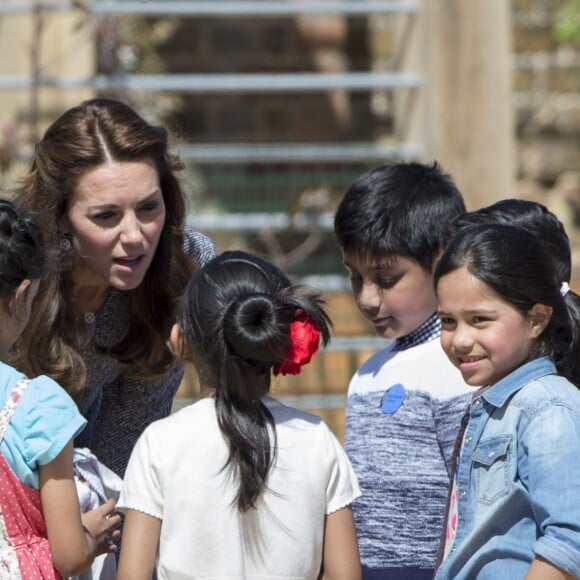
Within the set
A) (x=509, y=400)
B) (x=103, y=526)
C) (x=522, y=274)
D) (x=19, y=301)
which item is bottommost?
(x=103, y=526)

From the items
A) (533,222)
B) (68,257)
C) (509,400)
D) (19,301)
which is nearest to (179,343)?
(19,301)

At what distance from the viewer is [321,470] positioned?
108 inches

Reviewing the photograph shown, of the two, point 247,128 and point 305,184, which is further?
point 247,128

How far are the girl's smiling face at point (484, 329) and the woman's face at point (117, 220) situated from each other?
2.71 feet

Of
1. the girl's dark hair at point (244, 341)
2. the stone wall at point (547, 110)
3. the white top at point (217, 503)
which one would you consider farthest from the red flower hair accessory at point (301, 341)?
the stone wall at point (547, 110)

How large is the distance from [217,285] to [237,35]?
614 cm

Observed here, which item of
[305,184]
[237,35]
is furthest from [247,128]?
[305,184]

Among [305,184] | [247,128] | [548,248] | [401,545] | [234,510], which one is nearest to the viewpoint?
[234,510]

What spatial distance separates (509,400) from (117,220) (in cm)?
105

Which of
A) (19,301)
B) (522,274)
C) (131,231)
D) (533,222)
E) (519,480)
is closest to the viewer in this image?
(519,480)

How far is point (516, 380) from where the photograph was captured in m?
2.70

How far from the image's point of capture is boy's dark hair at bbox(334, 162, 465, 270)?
10.8 ft

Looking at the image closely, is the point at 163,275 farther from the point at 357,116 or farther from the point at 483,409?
the point at 357,116

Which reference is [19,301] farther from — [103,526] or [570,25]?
[570,25]
